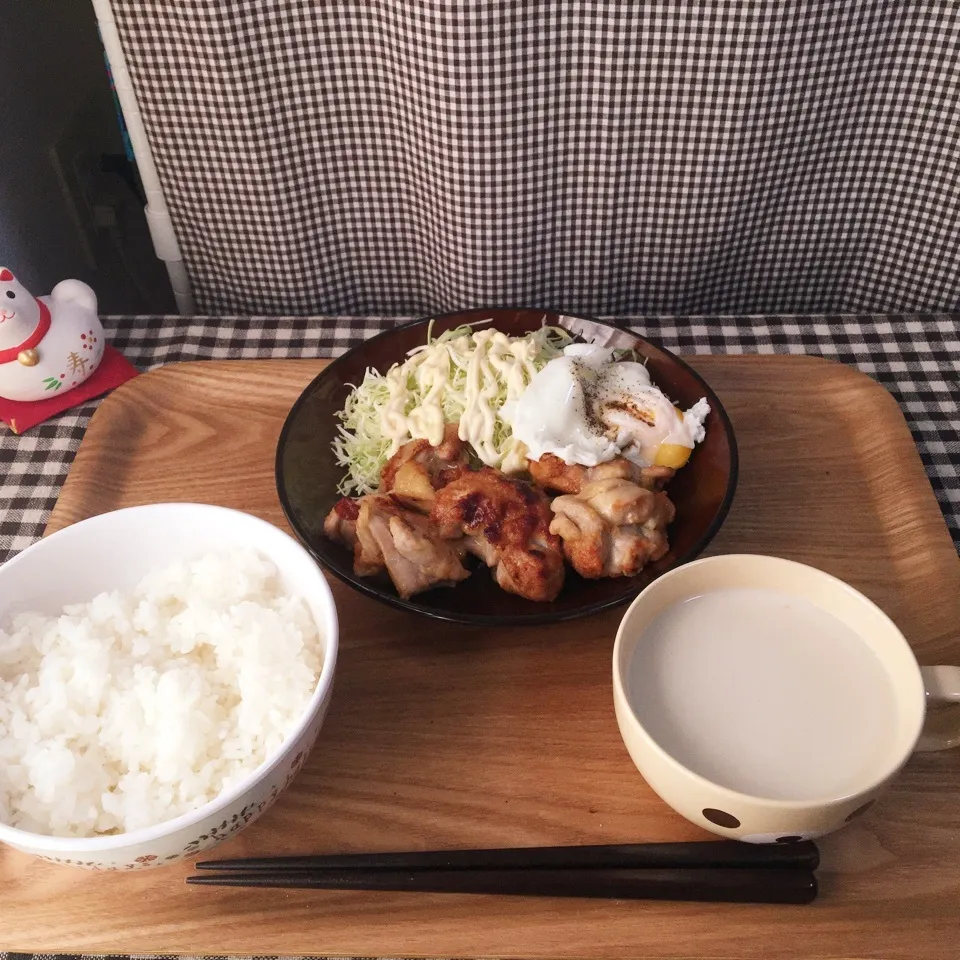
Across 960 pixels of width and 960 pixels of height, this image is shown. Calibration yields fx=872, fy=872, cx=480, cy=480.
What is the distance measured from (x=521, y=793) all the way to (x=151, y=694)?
542 millimetres

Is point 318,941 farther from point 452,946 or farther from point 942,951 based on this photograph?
point 942,951

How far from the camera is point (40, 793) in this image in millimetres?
1104

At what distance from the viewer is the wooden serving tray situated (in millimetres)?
1140

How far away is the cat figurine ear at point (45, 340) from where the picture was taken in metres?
1.91

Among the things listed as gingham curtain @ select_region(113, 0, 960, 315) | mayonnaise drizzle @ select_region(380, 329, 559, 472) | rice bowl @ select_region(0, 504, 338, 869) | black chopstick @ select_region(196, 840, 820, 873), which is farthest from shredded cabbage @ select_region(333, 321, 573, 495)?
black chopstick @ select_region(196, 840, 820, 873)

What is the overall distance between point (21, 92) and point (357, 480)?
191 cm

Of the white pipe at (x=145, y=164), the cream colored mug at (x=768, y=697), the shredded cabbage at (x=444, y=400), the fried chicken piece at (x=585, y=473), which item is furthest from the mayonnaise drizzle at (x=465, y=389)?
the white pipe at (x=145, y=164)

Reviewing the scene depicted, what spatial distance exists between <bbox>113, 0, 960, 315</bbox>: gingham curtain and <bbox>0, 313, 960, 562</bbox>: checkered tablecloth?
24 cm

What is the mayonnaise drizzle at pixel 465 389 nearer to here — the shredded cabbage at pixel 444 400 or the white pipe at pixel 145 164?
the shredded cabbage at pixel 444 400

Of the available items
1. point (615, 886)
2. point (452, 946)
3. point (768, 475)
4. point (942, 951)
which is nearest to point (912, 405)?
point (768, 475)

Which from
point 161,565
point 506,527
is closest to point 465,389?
point 506,527

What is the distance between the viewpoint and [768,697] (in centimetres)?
115

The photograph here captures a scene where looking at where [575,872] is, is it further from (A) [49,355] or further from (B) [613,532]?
(A) [49,355]

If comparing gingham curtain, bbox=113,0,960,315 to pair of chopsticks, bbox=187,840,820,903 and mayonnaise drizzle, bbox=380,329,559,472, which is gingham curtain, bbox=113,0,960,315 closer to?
mayonnaise drizzle, bbox=380,329,559,472
